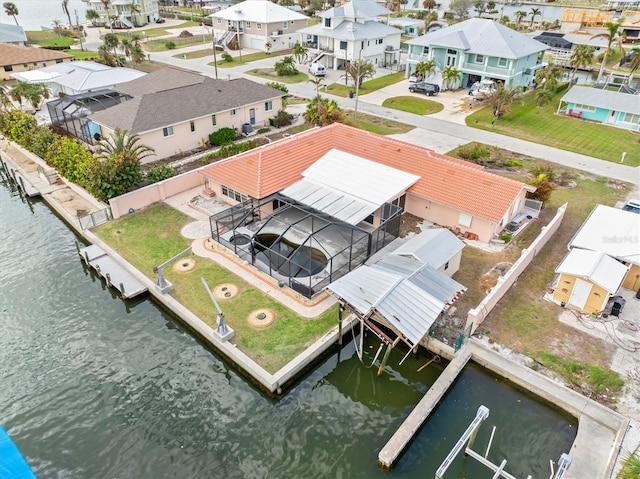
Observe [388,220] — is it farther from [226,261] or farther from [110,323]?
[110,323]

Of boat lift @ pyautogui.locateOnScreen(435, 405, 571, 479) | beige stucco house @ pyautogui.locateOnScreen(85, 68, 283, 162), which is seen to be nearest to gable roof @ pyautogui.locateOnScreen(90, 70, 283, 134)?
beige stucco house @ pyautogui.locateOnScreen(85, 68, 283, 162)

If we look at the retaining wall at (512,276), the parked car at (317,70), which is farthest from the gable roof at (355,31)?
the retaining wall at (512,276)

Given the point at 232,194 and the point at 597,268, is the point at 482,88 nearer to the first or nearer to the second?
the point at 232,194

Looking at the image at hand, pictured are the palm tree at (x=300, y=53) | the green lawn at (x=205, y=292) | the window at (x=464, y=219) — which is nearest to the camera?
the green lawn at (x=205, y=292)

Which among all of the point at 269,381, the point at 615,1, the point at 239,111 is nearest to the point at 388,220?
the point at 269,381

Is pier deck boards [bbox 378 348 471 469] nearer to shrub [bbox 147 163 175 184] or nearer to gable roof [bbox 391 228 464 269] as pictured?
gable roof [bbox 391 228 464 269]

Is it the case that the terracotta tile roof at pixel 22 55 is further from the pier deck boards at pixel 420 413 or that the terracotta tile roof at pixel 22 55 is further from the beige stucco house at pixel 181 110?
the pier deck boards at pixel 420 413
